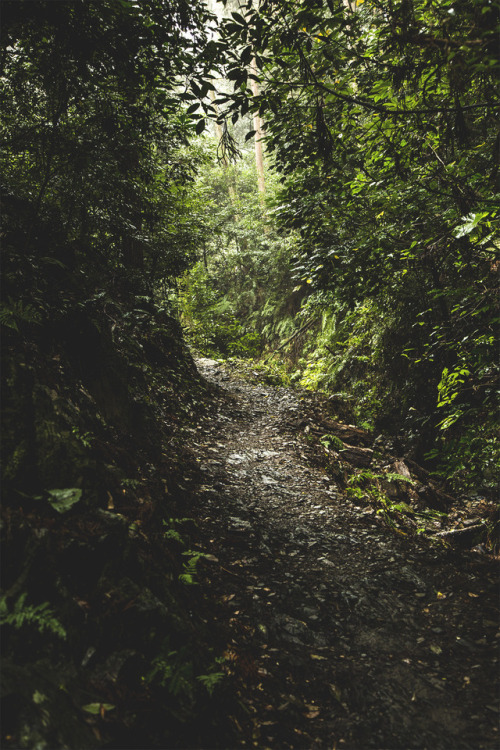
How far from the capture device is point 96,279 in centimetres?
648

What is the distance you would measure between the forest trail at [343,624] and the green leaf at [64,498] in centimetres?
157

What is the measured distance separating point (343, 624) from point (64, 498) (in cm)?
269

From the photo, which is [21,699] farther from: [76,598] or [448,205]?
[448,205]

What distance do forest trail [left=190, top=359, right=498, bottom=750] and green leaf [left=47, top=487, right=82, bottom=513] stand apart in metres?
1.57

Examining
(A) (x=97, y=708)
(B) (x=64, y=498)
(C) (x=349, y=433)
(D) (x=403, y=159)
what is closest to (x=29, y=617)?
(A) (x=97, y=708)

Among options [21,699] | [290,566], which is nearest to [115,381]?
[290,566]

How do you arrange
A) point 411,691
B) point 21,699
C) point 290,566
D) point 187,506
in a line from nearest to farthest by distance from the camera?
point 21,699 → point 411,691 → point 290,566 → point 187,506

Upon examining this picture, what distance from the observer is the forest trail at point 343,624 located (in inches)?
93.3

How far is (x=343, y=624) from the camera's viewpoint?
3.35 m

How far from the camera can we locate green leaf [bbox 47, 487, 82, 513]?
7.84 feet

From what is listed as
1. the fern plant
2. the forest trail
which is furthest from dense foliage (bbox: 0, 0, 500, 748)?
the forest trail

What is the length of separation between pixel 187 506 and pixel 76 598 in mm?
2539

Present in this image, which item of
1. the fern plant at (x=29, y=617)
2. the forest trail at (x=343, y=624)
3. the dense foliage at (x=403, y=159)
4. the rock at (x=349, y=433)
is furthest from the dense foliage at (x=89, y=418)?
the rock at (x=349, y=433)

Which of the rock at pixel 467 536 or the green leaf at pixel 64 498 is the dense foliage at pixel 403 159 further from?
the green leaf at pixel 64 498
